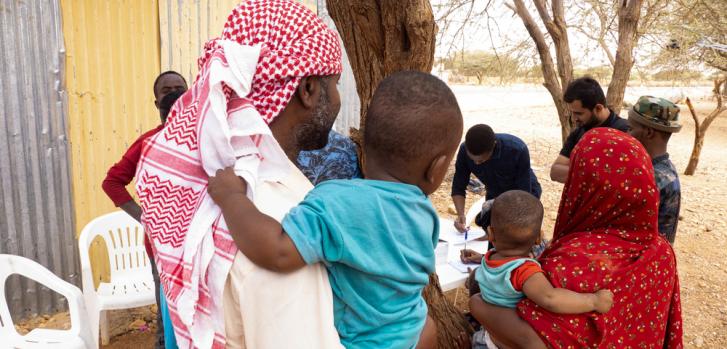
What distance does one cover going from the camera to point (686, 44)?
991cm

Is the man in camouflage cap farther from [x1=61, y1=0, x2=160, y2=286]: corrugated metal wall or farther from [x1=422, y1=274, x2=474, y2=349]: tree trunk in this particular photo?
[x1=61, y1=0, x2=160, y2=286]: corrugated metal wall

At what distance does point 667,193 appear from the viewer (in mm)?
3113

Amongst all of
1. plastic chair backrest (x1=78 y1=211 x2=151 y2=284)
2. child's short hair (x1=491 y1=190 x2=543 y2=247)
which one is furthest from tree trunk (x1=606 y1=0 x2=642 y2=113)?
plastic chair backrest (x1=78 y1=211 x2=151 y2=284)

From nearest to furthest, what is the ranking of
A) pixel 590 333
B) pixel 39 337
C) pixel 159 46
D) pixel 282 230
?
pixel 282 230 < pixel 590 333 < pixel 39 337 < pixel 159 46

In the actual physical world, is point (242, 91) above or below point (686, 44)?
below

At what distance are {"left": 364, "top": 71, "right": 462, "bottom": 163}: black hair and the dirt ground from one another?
12.5 feet

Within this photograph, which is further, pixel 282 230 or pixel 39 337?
pixel 39 337

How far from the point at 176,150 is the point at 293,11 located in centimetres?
44

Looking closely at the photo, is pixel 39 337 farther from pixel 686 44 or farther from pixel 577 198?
pixel 686 44

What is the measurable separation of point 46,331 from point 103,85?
2.18 m

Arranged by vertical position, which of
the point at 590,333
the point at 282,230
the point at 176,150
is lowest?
the point at 590,333

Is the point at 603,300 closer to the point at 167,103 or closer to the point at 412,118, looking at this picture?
the point at 412,118

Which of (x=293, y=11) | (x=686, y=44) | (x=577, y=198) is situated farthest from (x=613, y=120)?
(x=686, y=44)

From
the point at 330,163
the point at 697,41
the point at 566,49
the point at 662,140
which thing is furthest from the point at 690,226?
the point at 330,163
